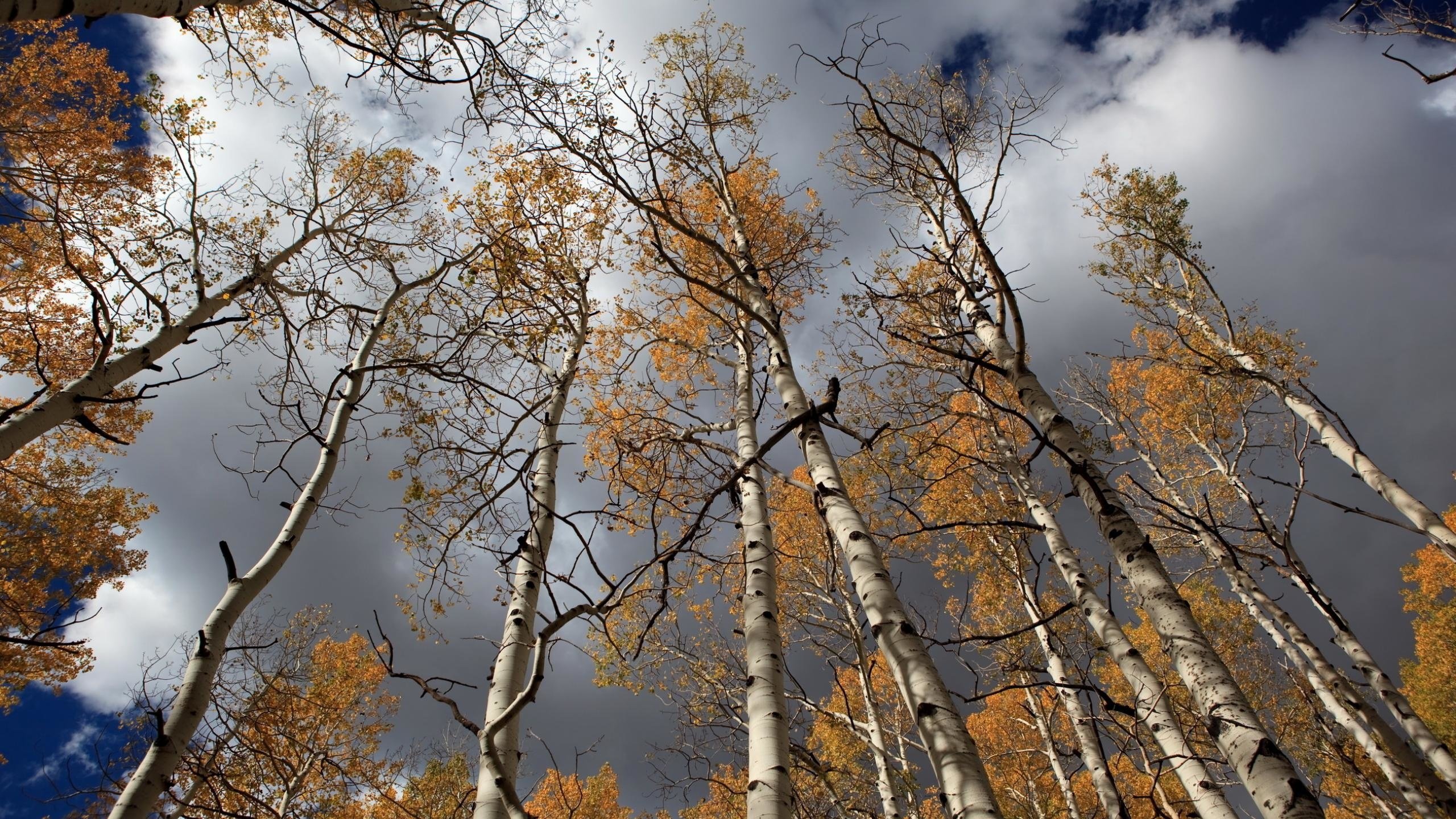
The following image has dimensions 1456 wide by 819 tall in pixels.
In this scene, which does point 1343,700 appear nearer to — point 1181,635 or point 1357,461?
point 1357,461

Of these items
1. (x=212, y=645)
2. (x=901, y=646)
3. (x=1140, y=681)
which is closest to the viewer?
(x=901, y=646)

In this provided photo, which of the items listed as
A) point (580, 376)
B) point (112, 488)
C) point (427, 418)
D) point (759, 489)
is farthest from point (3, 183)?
point (112, 488)

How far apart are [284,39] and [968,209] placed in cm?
840

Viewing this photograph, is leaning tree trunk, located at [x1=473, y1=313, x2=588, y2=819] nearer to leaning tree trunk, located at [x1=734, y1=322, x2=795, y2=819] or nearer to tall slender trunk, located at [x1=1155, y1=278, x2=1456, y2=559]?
leaning tree trunk, located at [x1=734, y1=322, x2=795, y2=819]

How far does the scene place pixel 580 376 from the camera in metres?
7.17

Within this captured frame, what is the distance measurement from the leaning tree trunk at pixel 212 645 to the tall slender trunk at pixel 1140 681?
14.4ft

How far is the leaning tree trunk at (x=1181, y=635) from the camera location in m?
1.62

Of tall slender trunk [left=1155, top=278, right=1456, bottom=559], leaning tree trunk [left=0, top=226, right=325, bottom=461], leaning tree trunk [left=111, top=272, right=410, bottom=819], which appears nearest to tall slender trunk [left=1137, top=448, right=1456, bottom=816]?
tall slender trunk [left=1155, top=278, right=1456, bottom=559]

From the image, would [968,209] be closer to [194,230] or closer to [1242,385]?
[194,230]

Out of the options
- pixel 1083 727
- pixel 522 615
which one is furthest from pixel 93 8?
pixel 1083 727

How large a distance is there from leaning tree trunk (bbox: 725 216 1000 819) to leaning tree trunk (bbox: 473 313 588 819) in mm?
1383

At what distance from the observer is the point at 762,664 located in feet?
9.00

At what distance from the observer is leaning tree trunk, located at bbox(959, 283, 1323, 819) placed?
1.62 metres

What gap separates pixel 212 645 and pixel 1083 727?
6.65 meters
